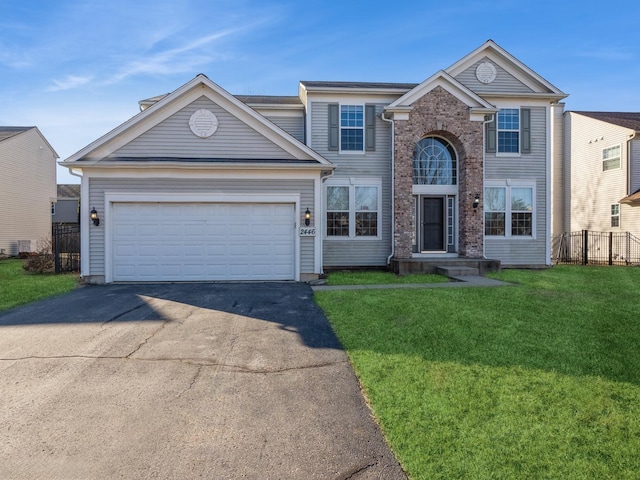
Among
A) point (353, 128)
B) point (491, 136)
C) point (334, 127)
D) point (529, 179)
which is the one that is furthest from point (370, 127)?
point (529, 179)

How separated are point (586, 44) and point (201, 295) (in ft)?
54.0

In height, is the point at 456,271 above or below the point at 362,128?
below

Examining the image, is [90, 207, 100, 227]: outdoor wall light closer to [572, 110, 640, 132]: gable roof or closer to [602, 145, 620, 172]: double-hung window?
[572, 110, 640, 132]: gable roof

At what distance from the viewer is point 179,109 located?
10836mm

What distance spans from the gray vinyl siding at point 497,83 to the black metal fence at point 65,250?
16.0 meters

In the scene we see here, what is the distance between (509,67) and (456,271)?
829 cm

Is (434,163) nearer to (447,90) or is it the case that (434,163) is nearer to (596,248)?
(447,90)

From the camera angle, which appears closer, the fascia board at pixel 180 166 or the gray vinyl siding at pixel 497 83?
the fascia board at pixel 180 166

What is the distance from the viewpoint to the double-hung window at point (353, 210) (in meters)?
13.6

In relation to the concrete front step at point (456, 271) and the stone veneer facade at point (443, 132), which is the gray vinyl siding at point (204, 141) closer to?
the stone veneer facade at point (443, 132)

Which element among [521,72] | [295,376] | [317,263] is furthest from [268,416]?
[521,72]

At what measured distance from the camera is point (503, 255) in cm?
1416

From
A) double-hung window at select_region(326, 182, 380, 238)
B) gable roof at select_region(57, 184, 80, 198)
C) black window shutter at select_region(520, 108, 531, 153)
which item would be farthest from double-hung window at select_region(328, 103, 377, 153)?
gable roof at select_region(57, 184, 80, 198)

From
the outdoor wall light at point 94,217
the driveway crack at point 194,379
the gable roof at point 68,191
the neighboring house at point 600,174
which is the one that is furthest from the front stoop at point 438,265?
the gable roof at point 68,191
